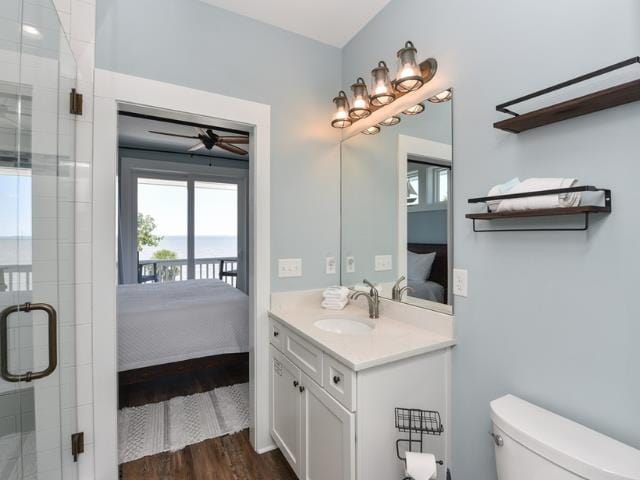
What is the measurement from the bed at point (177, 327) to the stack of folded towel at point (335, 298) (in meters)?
1.26

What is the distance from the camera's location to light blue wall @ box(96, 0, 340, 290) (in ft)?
5.61

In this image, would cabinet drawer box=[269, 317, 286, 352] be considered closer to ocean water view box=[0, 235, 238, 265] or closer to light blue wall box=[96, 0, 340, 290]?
light blue wall box=[96, 0, 340, 290]

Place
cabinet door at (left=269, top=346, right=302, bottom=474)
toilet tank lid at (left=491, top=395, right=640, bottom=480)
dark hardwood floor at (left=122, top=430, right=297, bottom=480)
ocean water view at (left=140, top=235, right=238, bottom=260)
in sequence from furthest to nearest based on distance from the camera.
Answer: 1. ocean water view at (left=140, top=235, right=238, bottom=260)
2. dark hardwood floor at (left=122, top=430, right=297, bottom=480)
3. cabinet door at (left=269, top=346, right=302, bottom=474)
4. toilet tank lid at (left=491, top=395, right=640, bottom=480)

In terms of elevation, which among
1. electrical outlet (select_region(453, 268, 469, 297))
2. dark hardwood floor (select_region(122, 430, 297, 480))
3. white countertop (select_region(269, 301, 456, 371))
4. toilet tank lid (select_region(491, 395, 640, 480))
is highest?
electrical outlet (select_region(453, 268, 469, 297))

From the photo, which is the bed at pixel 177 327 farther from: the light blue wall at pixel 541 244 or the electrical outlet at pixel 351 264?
the light blue wall at pixel 541 244

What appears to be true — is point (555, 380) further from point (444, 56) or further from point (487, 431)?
point (444, 56)

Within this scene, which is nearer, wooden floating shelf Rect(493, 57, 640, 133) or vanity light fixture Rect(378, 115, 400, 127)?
wooden floating shelf Rect(493, 57, 640, 133)

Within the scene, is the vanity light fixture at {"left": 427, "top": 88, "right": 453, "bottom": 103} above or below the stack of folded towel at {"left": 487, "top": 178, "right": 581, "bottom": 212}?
above

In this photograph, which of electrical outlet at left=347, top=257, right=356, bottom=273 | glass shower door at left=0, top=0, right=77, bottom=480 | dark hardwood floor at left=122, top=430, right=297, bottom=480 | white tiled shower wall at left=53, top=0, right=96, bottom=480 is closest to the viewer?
glass shower door at left=0, top=0, right=77, bottom=480

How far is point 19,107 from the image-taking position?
1160 millimetres

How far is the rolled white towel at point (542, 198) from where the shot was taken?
1031mm

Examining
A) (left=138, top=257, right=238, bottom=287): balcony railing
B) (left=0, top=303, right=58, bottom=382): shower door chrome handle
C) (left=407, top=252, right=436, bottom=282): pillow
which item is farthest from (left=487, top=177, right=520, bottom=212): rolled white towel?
(left=138, top=257, right=238, bottom=287): balcony railing

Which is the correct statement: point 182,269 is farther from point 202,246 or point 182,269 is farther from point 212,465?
point 212,465

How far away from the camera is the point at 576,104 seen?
1.01 m
